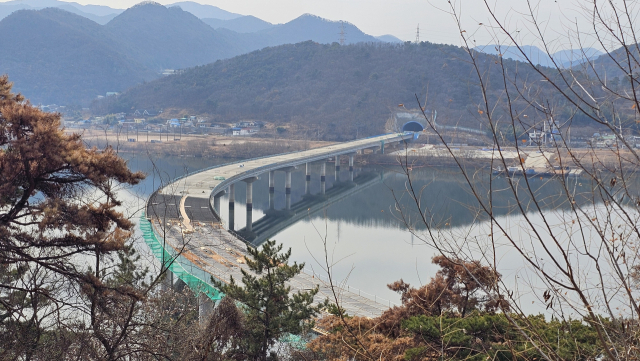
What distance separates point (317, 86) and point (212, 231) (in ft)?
175

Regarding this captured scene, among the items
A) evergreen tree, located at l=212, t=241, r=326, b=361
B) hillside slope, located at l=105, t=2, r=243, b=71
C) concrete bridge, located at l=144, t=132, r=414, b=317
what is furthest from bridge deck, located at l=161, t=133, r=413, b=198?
hillside slope, located at l=105, t=2, r=243, b=71

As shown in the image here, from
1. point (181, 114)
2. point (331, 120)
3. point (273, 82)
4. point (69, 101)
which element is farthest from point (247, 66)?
point (69, 101)

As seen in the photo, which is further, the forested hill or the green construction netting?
the forested hill

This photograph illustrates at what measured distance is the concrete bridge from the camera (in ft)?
43.2

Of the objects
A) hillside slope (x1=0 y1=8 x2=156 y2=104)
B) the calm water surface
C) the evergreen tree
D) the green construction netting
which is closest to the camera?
the evergreen tree

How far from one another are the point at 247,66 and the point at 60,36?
32.5 meters

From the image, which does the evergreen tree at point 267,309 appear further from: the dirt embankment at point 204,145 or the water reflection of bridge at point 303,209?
the dirt embankment at point 204,145

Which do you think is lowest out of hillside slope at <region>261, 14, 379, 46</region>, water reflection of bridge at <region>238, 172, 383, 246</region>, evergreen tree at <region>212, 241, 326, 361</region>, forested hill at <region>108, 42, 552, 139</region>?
water reflection of bridge at <region>238, 172, 383, 246</region>

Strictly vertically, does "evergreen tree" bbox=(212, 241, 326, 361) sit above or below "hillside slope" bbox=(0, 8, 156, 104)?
below

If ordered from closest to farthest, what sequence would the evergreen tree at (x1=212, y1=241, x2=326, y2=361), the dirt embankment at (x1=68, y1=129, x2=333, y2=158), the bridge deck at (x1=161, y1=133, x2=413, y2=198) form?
the evergreen tree at (x1=212, y1=241, x2=326, y2=361)
the bridge deck at (x1=161, y1=133, x2=413, y2=198)
the dirt embankment at (x1=68, y1=129, x2=333, y2=158)

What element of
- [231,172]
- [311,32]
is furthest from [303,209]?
[311,32]

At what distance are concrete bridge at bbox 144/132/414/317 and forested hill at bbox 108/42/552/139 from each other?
23.2 metres

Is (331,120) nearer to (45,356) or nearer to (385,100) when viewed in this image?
(385,100)

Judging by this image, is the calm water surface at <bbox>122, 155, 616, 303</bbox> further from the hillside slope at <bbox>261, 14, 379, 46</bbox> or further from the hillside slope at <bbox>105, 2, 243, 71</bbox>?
the hillside slope at <bbox>261, 14, 379, 46</bbox>
